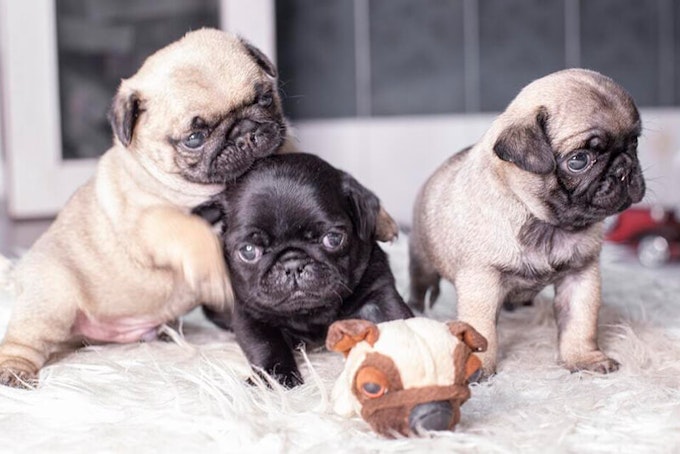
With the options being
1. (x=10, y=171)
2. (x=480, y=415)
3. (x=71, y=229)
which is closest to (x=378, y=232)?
(x=480, y=415)

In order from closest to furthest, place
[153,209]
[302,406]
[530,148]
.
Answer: [302,406] < [530,148] < [153,209]

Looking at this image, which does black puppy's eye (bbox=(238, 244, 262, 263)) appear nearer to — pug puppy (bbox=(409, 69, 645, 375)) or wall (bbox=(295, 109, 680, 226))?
pug puppy (bbox=(409, 69, 645, 375))

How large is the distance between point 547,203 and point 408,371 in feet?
2.10

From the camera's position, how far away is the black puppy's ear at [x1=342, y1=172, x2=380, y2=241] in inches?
83.4

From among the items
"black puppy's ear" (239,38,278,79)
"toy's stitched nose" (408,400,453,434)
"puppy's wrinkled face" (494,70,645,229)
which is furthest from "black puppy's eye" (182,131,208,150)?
"toy's stitched nose" (408,400,453,434)

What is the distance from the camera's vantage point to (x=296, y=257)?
6.46ft

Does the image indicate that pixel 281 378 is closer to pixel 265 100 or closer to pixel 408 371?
pixel 408 371

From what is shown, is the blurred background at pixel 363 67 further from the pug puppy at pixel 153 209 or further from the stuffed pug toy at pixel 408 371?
the stuffed pug toy at pixel 408 371

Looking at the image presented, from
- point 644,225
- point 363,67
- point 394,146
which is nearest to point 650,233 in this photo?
point 644,225

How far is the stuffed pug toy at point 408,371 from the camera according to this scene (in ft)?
5.05

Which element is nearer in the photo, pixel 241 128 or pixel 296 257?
pixel 296 257

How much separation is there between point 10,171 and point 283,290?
399 cm

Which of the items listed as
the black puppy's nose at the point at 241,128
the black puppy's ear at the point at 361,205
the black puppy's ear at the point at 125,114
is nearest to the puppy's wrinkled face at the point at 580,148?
the black puppy's ear at the point at 361,205

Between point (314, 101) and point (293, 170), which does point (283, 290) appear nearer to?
point (293, 170)
